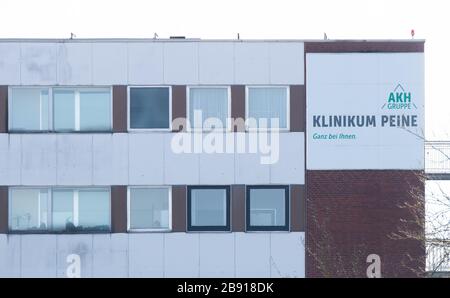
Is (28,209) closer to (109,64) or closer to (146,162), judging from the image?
(146,162)

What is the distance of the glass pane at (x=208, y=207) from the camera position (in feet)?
77.6

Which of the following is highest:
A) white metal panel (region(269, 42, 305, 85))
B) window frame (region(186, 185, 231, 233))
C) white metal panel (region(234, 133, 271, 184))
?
white metal panel (region(269, 42, 305, 85))

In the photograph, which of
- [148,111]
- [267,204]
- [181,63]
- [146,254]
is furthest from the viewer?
[267,204]

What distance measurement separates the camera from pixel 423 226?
647 inches

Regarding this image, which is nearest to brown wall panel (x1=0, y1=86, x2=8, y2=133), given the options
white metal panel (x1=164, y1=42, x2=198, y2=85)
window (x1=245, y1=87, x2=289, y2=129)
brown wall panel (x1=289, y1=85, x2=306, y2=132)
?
white metal panel (x1=164, y1=42, x2=198, y2=85)

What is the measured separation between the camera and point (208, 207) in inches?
936

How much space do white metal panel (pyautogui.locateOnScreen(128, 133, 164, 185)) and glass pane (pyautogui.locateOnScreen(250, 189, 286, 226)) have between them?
7.75 ft

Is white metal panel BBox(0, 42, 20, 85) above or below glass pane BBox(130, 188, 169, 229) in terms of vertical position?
above

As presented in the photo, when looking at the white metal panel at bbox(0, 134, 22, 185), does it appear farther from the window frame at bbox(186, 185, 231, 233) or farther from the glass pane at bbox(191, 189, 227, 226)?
the glass pane at bbox(191, 189, 227, 226)

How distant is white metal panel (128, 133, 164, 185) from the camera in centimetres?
2348

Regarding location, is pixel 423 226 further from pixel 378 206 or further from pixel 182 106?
pixel 182 106

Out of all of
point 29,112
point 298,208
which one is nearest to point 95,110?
point 29,112

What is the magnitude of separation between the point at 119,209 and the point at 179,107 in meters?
2.92

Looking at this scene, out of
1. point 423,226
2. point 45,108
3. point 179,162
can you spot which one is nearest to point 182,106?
point 179,162
